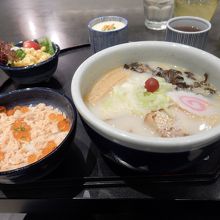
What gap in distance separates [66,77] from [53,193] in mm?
692

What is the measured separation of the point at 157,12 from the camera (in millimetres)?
1707

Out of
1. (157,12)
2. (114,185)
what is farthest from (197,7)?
(114,185)

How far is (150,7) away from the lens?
5.54ft

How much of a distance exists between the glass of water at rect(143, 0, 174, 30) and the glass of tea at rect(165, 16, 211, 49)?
28 cm

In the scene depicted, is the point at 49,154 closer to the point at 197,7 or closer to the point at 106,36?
the point at 106,36

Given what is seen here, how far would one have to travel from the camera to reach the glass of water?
166 cm

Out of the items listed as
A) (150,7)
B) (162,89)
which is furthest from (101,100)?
(150,7)

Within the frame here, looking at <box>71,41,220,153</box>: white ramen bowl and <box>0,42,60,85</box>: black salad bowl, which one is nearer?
<box>71,41,220,153</box>: white ramen bowl

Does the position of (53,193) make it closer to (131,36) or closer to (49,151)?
(49,151)

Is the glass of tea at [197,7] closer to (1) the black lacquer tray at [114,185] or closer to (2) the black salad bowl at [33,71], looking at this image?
(2) the black salad bowl at [33,71]

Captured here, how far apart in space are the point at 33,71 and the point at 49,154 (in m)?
0.61

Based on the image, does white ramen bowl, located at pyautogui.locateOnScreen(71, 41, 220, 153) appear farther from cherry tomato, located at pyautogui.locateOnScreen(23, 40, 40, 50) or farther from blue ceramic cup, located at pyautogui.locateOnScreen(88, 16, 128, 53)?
cherry tomato, located at pyautogui.locateOnScreen(23, 40, 40, 50)

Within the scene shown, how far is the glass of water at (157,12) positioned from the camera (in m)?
1.66

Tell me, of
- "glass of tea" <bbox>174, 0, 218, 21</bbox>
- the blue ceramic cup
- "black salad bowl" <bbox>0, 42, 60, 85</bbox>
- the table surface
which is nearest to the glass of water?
"glass of tea" <bbox>174, 0, 218, 21</bbox>
